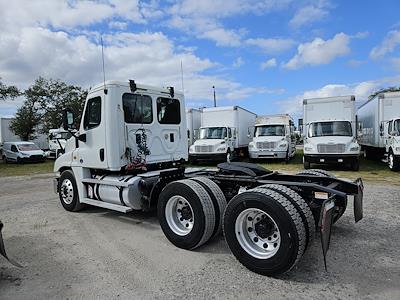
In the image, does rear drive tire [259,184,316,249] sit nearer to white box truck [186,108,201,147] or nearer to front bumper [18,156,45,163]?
white box truck [186,108,201,147]

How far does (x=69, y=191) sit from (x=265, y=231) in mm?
4884

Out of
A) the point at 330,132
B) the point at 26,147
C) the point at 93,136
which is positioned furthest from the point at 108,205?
the point at 26,147

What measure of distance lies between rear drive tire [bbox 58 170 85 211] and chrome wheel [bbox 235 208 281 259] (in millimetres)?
4356

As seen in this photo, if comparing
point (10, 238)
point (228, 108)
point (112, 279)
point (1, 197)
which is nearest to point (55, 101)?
point (228, 108)

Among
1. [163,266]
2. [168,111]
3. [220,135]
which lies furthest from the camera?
[220,135]

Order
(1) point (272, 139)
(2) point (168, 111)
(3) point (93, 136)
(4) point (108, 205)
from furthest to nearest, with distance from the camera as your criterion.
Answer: (1) point (272, 139), (2) point (168, 111), (3) point (93, 136), (4) point (108, 205)

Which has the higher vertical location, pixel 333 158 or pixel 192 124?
pixel 192 124

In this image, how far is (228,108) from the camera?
65.0 feet

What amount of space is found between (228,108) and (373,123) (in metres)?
7.84

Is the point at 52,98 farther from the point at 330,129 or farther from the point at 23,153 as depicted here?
the point at 330,129

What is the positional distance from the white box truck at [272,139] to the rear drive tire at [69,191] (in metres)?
12.4

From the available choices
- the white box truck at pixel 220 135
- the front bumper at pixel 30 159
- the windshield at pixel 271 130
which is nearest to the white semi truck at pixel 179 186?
the white box truck at pixel 220 135

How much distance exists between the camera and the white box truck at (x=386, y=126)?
44.0 ft

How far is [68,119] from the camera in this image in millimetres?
6516
